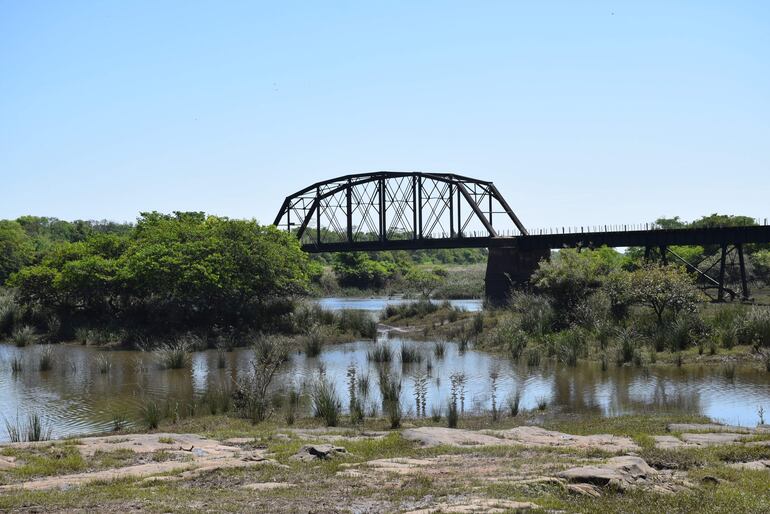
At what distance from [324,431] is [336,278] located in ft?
212

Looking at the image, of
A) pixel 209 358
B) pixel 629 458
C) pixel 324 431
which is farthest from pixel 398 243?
pixel 629 458

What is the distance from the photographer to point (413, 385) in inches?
789

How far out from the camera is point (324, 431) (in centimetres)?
1364

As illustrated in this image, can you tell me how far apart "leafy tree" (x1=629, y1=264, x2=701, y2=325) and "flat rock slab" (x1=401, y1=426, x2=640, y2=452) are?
46.5 feet

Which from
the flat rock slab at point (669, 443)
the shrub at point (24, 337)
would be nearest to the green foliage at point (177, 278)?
the shrub at point (24, 337)

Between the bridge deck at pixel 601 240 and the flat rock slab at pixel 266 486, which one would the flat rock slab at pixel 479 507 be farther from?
the bridge deck at pixel 601 240

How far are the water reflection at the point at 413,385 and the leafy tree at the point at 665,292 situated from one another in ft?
15.2

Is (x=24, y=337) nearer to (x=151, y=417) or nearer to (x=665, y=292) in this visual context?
(x=151, y=417)

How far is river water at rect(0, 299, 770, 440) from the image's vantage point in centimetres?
1669

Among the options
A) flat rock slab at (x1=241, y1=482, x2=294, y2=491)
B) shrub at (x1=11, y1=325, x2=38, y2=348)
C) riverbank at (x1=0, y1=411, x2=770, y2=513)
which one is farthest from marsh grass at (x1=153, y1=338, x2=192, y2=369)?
flat rock slab at (x1=241, y1=482, x2=294, y2=491)

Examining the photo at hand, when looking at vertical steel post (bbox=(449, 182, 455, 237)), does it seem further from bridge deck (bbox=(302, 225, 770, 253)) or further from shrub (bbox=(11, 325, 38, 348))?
shrub (bbox=(11, 325, 38, 348))

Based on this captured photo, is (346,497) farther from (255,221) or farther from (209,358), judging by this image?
(255,221)

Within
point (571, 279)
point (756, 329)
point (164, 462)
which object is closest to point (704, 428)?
point (164, 462)

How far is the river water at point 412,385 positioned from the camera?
54.7 ft
